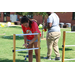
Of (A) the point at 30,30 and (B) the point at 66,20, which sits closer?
(A) the point at 30,30

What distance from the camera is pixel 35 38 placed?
434 centimetres

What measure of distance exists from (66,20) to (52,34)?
69.5 feet

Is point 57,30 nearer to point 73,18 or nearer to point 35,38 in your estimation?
point 35,38

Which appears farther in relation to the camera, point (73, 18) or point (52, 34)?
point (73, 18)
